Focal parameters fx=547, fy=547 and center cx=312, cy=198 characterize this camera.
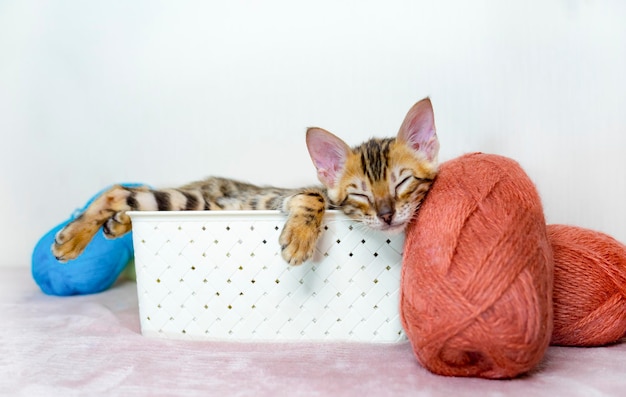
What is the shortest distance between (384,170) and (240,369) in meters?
0.57

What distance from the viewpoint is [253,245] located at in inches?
53.1

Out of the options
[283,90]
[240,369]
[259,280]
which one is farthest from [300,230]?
[283,90]

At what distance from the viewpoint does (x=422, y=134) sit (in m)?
1.38

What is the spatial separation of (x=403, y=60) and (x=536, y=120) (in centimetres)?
55

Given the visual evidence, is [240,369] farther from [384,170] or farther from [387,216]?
[384,170]

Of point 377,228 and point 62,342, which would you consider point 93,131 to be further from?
point 377,228

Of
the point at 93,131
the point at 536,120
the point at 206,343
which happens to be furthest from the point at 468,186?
the point at 93,131

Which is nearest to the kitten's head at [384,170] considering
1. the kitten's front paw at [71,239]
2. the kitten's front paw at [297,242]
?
the kitten's front paw at [297,242]

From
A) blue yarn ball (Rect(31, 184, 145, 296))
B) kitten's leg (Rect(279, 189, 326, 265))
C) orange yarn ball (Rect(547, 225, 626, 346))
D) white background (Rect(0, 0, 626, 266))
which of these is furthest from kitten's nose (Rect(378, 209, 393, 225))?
blue yarn ball (Rect(31, 184, 145, 296))

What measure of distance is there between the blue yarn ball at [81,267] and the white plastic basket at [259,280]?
0.65m

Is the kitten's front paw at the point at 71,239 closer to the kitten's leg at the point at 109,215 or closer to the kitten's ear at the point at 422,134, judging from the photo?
the kitten's leg at the point at 109,215

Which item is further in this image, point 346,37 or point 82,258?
point 346,37

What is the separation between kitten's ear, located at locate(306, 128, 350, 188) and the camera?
1406mm

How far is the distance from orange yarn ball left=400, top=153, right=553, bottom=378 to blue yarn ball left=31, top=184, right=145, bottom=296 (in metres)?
1.23
